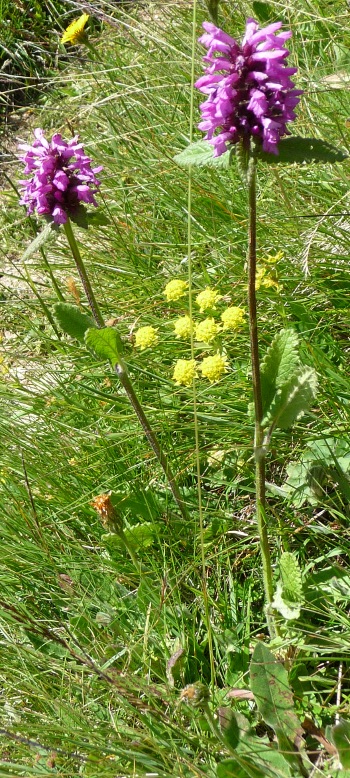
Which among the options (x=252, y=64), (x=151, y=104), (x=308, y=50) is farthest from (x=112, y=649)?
(x=308, y=50)

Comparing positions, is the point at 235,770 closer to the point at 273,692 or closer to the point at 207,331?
the point at 273,692

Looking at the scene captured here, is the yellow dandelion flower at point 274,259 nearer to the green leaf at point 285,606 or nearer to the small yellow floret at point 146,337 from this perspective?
the small yellow floret at point 146,337

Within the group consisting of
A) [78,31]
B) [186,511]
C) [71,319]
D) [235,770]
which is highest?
[78,31]

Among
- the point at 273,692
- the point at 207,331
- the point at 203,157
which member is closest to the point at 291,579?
the point at 273,692

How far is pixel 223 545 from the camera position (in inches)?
67.5

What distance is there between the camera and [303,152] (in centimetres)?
108

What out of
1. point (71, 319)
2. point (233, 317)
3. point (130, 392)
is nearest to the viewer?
point (130, 392)

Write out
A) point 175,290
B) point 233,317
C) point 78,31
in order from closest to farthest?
point 233,317 < point 175,290 < point 78,31

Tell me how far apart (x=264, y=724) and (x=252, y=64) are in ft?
3.76

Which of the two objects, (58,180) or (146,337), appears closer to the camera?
(58,180)

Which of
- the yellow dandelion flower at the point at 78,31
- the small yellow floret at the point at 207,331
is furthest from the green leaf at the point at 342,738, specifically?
the yellow dandelion flower at the point at 78,31

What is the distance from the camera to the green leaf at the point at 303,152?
106 centimetres

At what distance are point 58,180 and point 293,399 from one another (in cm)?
66

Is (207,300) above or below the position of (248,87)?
below
